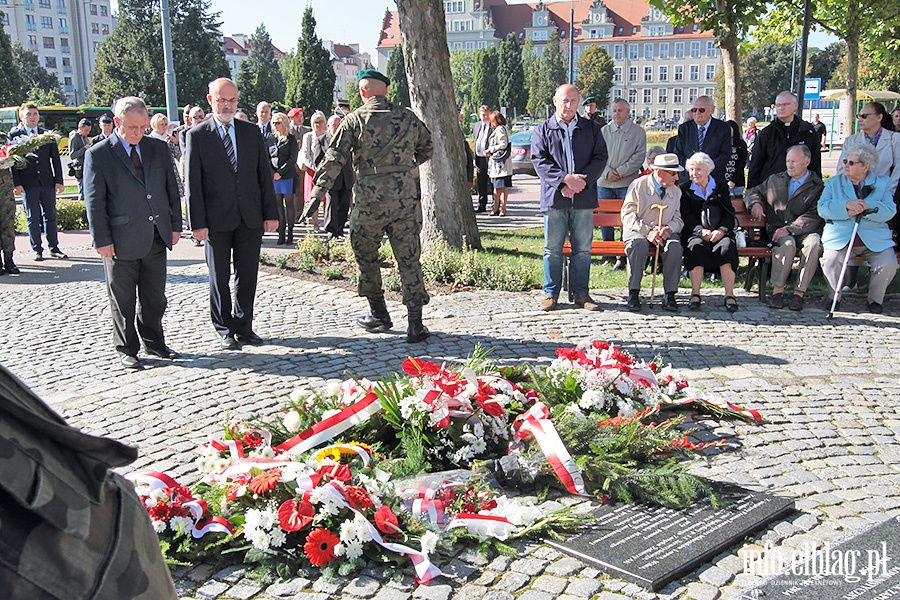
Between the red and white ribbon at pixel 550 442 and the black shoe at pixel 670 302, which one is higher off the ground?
the black shoe at pixel 670 302

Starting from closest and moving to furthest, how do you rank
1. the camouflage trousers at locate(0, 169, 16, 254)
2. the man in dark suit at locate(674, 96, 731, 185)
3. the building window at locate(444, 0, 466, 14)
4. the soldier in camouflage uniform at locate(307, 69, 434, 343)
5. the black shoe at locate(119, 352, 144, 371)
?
the black shoe at locate(119, 352, 144, 371), the soldier in camouflage uniform at locate(307, 69, 434, 343), the man in dark suit at locate(674, 96, 731, 185), the camouflage trousers at locate(0, 169, 16, 254), the building window at locate(444, 0, 466, 14)

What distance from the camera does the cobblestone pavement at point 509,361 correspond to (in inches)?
139

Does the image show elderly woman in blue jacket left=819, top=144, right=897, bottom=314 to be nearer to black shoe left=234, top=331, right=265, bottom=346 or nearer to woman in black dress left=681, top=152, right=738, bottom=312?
woman in black dress left=681, top=152, right=738, bottom=312

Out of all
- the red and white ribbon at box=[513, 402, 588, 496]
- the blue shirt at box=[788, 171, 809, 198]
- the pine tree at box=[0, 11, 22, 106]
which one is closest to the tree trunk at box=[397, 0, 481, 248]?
the blue shirt at box=[788, 171, 809, 198]

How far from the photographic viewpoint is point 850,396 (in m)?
5.92

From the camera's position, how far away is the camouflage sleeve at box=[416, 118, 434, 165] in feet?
24.3

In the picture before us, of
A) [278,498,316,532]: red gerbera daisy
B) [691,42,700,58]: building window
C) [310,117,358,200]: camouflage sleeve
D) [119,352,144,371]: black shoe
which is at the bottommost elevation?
[278,498,316,532]: red gerbera daisy

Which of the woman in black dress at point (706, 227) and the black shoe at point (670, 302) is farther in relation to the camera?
the woman in black dress at point (706, 227)

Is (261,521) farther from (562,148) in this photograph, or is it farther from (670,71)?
(670,71)

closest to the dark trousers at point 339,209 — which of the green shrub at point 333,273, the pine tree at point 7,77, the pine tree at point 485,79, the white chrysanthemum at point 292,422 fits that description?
the green shrub at point 333,273

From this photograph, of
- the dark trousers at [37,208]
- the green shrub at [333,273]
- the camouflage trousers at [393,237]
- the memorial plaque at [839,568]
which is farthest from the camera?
the dark trousers at [37,208]

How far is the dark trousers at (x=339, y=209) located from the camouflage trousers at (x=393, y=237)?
462 cm

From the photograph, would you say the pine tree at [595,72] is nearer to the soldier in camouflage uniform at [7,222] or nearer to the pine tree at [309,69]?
the pine tree at [309,69]

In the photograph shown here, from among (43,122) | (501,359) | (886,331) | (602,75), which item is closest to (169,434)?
(501,359)
